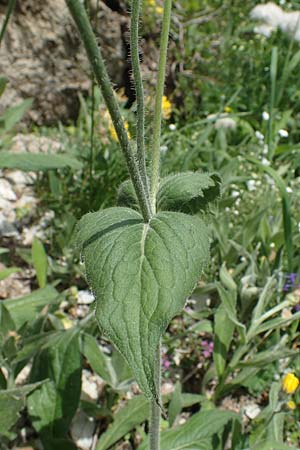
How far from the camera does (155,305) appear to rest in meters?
0.97

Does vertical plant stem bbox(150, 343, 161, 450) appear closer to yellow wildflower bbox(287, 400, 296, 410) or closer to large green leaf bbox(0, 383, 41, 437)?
large green leaf bbox(0, 383, 41, 437)

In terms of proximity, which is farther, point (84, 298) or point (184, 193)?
point (84, 298)

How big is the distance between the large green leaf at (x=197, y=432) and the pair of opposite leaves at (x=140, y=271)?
77cm

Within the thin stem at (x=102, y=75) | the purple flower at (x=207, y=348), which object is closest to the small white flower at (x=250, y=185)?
the purple flower at (x=207, y=348)

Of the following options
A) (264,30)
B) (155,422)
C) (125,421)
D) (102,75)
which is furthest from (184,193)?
(264,30)

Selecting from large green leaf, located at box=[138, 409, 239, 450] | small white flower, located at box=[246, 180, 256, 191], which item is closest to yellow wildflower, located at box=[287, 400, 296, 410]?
large green leaf, located at box=[138, 409, 239, 450]

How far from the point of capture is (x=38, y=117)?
318 cm

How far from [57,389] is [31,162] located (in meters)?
0.78

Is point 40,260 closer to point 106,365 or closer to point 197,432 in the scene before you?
point 106,365

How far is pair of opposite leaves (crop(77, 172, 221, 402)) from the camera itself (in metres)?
0.94

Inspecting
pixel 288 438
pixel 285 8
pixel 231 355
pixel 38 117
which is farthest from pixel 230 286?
pixel 285 8

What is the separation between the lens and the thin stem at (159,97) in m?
1.09

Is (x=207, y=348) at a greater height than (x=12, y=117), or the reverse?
(x=12, y=117)

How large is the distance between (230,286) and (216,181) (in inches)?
30.4
